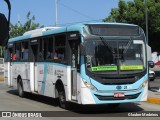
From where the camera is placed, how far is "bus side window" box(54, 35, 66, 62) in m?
14.1

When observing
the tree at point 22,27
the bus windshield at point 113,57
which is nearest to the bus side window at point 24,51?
the bus windshield at point 113,57

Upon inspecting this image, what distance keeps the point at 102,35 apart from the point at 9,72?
955 cm

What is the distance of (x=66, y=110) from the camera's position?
13602 mm

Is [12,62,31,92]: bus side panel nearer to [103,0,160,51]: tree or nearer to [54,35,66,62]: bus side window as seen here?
[54,35,66,62]: bus side window

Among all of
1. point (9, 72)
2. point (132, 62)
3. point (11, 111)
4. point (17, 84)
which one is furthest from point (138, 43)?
point (9, 72)

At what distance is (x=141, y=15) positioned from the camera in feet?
120

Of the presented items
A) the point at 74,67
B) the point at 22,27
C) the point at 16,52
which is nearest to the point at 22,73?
the point at 16,52

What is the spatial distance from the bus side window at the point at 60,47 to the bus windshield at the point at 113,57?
5.66 feet

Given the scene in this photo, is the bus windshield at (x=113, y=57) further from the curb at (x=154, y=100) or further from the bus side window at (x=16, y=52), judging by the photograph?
the bus side window at (x=16, y=52)

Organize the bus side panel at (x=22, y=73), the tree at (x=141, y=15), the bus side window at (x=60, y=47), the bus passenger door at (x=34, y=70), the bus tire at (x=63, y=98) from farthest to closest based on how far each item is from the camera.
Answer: the tree at (x=141, y=15), the bus side panel at (x=22, y=73), the bus passenger door at (x=34, y=70), the bus side window at (x=60, y=47), the bus tire at (x=63, y=98)

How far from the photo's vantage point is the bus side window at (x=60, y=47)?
1407 cm

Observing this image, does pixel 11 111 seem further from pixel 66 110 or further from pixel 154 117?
pixel 154 117

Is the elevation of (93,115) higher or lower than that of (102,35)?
lower

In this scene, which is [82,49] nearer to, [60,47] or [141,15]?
[60,47]
